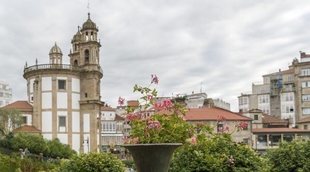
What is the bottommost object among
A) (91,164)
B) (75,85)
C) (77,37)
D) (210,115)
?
(91,164)

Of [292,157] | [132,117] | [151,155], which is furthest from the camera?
[292,157]

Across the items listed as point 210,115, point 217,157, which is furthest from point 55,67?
point 217,157

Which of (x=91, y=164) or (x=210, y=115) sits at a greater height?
(x=210, y=115)

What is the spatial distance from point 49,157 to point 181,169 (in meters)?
38.2

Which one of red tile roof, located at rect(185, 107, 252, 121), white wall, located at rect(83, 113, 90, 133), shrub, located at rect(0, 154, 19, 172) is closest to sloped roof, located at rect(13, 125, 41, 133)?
white wall, located at rect(83, 113, 90, 133)

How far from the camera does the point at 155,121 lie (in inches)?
406

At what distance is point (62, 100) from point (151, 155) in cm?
5153

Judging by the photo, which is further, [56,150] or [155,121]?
[56,150]

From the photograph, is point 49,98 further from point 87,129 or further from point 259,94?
point 259,94

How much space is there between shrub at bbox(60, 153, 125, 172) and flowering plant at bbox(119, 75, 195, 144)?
4.56 metres

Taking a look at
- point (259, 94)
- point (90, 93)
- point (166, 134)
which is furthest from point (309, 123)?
point (166, 134)

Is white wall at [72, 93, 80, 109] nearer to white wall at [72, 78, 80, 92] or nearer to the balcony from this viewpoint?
white wall at [72, 78, 80, 92]

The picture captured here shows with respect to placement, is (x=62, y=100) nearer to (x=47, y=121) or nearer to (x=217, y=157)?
(x=47, y=121)

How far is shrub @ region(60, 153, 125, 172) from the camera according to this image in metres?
15.0
